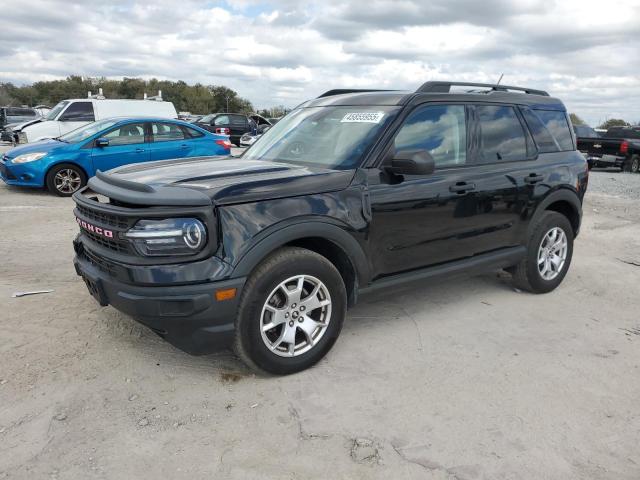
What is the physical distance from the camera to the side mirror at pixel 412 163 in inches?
142

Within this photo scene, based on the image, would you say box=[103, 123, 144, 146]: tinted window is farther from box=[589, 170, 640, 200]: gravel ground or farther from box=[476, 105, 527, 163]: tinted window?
box=[589, 170, 640, 200]: gravel ground

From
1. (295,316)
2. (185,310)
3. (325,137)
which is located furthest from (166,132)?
(185,310)

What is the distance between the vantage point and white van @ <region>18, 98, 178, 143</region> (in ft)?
48.8

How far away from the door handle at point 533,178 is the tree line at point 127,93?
8461 cm

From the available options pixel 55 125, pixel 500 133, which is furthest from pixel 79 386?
pixel 55 125

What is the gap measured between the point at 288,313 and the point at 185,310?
26.6 inches

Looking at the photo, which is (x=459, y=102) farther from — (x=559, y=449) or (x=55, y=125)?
(x=55, y=125)

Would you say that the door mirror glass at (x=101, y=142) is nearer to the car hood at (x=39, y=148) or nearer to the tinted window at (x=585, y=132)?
the car hood at (x=39, y=148)

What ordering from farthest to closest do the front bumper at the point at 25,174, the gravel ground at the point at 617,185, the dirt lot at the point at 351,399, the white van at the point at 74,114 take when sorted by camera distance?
the white van at the point at 74,114 → the gravel ground at the point at 617,185 → the front bumper at the point at 25,174 → the dirt lot at the point at 351,399

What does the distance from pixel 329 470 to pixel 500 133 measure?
326 centimetres

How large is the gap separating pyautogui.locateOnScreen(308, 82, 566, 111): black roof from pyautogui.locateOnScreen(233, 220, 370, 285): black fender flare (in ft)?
3.95

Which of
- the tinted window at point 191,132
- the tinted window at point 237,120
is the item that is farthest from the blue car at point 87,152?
the tinted window at point 237,120

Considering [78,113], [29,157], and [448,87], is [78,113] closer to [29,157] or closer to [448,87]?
[29,157]

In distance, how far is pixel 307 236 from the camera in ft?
11.0
